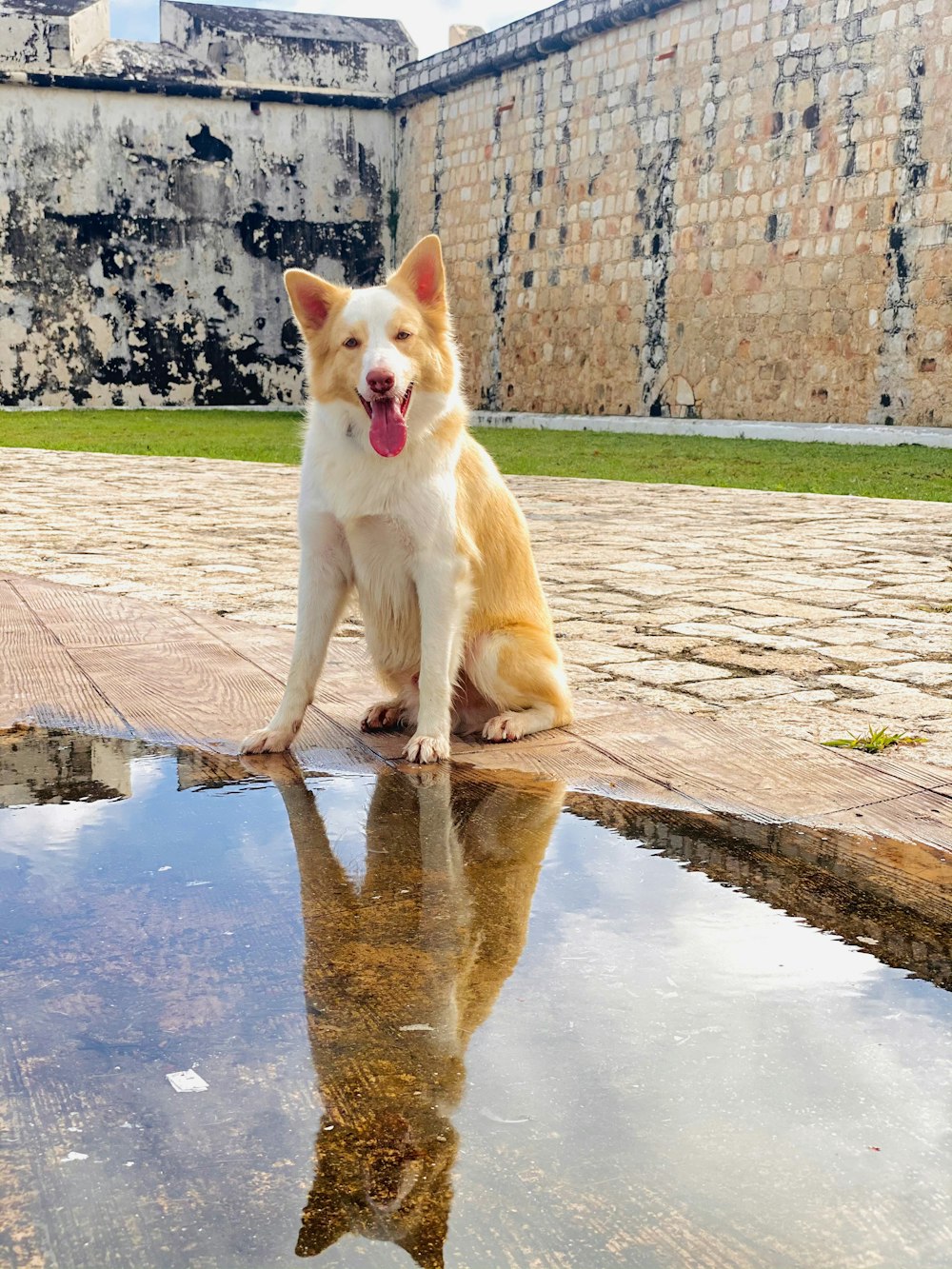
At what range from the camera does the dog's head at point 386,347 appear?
10.3ft

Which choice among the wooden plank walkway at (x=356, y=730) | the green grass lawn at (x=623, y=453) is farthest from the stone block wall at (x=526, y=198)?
the wooden plank walkway at (x=356, y=730)

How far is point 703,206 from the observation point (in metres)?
17.7

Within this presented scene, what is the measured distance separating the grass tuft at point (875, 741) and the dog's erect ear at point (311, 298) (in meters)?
1.55

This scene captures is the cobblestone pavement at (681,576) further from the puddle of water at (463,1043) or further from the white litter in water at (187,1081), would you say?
the white litter in water at (187,1081)

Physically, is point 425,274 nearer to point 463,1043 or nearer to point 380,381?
point 380,381

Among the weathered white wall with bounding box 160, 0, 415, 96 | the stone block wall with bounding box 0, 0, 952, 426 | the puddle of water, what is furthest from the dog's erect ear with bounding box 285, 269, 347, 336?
the weathered white wall with bounding box 160, 0, 415, 96

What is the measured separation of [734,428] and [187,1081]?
15.5 m

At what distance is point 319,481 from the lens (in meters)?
3.29

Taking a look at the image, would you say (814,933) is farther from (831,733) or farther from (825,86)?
(825,86)

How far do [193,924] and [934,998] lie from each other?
111cm

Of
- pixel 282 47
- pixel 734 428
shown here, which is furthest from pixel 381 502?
pixel 282 47

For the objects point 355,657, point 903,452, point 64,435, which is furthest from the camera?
point 64,435

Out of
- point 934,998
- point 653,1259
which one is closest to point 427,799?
point 934,998

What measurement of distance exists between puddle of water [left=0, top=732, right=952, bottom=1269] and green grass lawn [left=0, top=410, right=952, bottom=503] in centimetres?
593
